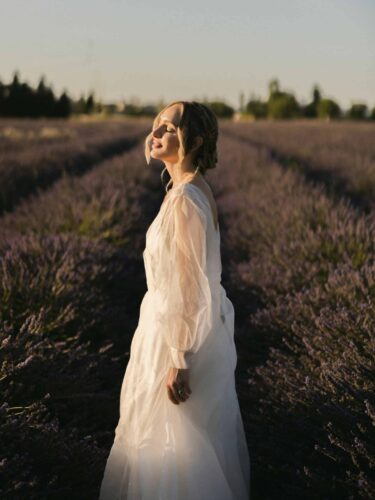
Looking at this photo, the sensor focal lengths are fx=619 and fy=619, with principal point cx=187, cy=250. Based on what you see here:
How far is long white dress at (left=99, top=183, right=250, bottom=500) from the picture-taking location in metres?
1.85

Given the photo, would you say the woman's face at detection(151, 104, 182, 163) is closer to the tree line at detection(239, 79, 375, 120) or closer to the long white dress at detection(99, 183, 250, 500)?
the long white dress at detection(99, 183, 250, 500)

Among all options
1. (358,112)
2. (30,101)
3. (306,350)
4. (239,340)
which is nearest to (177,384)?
(306,350)

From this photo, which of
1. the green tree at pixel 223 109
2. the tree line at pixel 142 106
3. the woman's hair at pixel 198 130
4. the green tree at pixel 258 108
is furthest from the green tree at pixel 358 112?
the woman's hair at pixel 198 130

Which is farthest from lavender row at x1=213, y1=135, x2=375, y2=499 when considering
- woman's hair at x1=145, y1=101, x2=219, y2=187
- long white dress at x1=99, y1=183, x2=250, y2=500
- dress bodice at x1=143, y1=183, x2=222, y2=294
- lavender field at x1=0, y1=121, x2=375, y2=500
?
woman's hair at x1=145, y1=101, x2=219, y2=187

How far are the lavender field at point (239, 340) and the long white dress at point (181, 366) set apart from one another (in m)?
0.27

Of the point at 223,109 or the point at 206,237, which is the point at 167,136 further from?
the point at 223,109

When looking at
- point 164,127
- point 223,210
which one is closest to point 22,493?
point 164,127

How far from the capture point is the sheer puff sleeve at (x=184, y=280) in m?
1.82

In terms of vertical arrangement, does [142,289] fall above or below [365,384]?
below

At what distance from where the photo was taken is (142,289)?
466 centimetres

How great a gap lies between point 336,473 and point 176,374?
700 millimetres

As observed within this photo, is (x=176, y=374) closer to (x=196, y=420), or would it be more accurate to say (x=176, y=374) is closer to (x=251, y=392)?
(x=196, y=420)

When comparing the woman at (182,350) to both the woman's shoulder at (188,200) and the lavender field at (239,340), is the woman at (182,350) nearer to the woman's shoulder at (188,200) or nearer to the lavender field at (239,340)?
the woman's shoulder at (188,200)

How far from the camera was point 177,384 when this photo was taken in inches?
74.2
